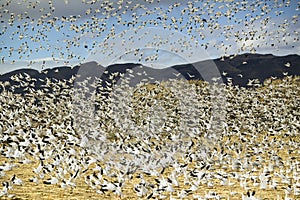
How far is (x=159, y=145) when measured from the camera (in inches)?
875

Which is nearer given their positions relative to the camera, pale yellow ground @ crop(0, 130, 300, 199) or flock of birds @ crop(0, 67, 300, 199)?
pale yellow ground @ crop(0, 130, 300, 199)

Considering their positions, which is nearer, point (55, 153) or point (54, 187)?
point (54, 187)

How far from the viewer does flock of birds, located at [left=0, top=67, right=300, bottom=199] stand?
14.5 meters

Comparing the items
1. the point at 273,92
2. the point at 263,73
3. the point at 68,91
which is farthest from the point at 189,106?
the point at 263,73

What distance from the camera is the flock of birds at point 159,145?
47.6ft

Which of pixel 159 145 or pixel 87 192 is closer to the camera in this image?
pixel 87 192

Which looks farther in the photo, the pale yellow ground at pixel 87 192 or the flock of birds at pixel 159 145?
the flock of birds at pixel 159 145

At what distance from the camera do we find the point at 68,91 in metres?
40.3

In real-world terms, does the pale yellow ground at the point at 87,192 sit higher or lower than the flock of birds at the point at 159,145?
lower

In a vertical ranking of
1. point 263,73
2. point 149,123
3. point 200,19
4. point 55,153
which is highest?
point 263,73

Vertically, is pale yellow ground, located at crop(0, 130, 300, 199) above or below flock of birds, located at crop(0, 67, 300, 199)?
below

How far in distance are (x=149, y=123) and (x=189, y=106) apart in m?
8.99

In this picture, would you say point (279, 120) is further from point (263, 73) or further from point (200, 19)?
point (263, 73)

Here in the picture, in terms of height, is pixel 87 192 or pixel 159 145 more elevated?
pixel 159 145
